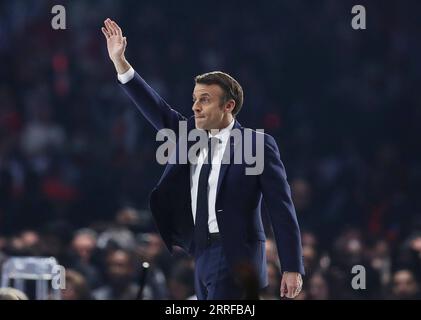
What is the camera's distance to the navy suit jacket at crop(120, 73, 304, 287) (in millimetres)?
5812

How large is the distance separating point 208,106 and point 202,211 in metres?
0.45

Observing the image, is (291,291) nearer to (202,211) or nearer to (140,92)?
(202,211)

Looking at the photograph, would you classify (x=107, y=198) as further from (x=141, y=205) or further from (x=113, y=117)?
(x=113, y=117)

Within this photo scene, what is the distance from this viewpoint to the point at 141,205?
12.9m

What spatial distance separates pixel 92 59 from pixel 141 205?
2479 mm

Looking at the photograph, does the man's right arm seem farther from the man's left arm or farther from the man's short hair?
the man's left arm

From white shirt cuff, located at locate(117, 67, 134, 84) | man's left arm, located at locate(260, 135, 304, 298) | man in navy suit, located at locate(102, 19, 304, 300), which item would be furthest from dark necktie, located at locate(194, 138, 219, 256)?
white shirt cuff, located at locate(117, 67, 134, 84)

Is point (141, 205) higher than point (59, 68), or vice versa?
point (59, 68)

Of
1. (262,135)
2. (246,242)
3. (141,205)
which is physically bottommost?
(141,205)

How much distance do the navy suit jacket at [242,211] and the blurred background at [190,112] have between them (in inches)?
182

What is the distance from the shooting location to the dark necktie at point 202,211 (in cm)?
587

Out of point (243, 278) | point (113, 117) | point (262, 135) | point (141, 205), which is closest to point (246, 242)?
point (262, 135)

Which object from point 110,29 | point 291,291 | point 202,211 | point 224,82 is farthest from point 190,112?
point 291,291

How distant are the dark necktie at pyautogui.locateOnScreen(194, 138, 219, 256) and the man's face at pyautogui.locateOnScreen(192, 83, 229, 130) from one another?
0.17 metres
